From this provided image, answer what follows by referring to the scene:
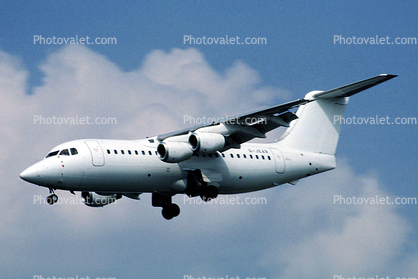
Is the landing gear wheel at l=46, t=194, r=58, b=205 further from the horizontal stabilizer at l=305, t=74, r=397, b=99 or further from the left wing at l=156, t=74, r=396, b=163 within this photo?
the horizontal stabilizer at l=305, t=74, r=397, b=99

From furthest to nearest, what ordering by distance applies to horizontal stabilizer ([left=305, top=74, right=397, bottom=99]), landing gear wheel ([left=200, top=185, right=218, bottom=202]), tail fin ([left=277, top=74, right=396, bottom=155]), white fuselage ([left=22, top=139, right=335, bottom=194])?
tail fin ([left=277, top=74, right=396, bottom=155]) → landing gear wheel ([left=200, top=185, right=218, bottom=202]) → horizontal stabilizer ([left=305, top=74, right=397, bottom=99]) → white fuselage ([left=22, top=139, right=335, bottom=194])

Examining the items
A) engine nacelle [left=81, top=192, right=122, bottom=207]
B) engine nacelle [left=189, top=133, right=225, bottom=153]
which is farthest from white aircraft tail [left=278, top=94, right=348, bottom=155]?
engine nacelle [left=81, top=192, right=122, bottom=207]

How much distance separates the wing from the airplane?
33mm

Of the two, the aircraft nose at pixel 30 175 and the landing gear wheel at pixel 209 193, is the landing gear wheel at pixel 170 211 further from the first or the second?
the aircraft nose at pixel 30 175

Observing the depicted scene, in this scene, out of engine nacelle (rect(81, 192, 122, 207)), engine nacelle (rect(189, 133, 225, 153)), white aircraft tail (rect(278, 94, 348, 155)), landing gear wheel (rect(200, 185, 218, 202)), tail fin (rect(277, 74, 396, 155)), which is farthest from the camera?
white aircraft tail (rect(278, 94, 348, 155))

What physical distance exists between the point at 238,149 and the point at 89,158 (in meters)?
6.14

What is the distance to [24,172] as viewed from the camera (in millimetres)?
21750

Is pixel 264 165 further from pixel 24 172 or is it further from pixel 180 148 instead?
pixel 24 172

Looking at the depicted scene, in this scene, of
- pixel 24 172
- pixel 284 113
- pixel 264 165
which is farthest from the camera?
pixel 264 165

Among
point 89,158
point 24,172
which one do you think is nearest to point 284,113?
point 89,158

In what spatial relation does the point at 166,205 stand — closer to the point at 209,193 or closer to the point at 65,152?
the point at 209,193

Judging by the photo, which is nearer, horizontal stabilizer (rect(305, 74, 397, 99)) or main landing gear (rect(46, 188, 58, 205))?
main landing gear (rect(46, 188, 58, 205))

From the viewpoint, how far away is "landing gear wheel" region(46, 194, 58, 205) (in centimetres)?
2198

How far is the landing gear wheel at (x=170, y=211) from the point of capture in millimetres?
26172
